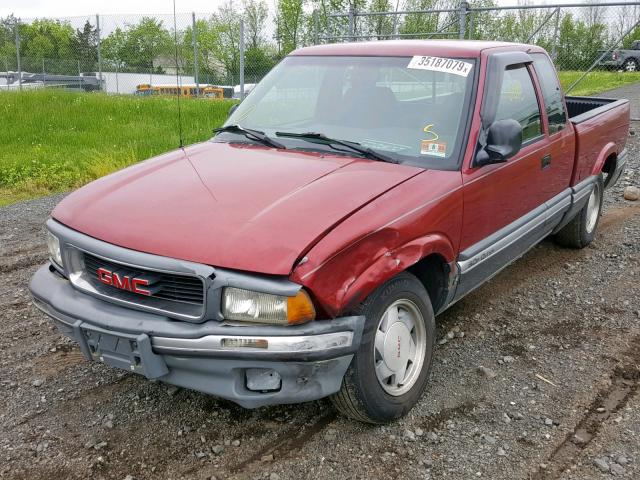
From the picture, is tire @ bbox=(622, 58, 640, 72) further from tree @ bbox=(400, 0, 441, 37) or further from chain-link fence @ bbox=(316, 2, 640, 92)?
→ tree @ bbox=(400, 0, 441, 37)

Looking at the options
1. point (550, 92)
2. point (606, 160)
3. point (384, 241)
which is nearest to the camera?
point (384, 241)

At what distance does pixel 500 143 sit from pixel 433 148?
1.24 ft

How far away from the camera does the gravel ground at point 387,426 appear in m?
2.92

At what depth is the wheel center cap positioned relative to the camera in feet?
10.1

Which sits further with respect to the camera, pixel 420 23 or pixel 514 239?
pixel 420 23

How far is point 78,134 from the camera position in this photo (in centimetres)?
1155

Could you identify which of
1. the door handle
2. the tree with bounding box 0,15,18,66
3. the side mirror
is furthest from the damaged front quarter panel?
the tree with bounding box 0,15,18,66

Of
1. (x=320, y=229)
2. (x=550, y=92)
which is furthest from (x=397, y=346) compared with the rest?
(x=550, y=92)

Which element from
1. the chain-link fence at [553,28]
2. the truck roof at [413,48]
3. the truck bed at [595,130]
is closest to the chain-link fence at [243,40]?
the chain-link fence at [553,28]

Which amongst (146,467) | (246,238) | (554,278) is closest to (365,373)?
(246,238)

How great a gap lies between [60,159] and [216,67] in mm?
24601

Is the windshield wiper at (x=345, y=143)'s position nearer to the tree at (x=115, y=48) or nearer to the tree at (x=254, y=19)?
the tree at (x=115, y=48)

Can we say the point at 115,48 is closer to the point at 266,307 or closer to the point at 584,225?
the point at 584,225

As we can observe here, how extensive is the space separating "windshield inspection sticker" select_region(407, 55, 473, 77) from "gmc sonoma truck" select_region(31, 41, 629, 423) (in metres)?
0.01
